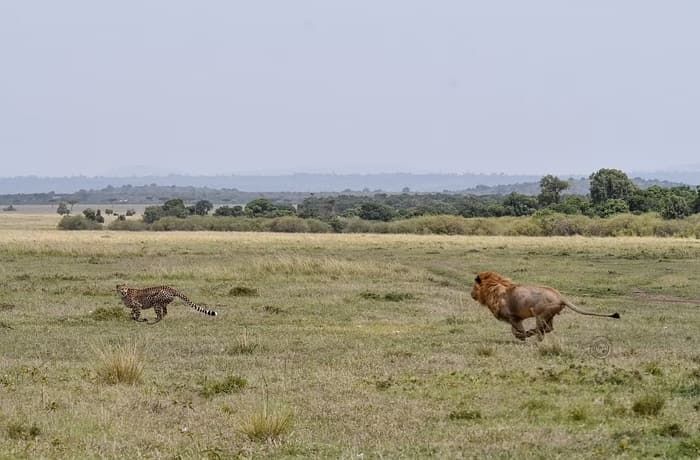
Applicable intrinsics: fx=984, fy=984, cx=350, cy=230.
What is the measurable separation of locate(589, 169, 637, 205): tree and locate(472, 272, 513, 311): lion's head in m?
79.1

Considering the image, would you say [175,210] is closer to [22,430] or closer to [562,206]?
[562,206]

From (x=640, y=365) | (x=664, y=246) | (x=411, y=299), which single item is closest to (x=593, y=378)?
(x=640, y=365)

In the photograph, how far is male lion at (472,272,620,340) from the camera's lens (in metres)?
14.2

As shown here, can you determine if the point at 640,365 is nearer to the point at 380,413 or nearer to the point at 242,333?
the point at 380,413

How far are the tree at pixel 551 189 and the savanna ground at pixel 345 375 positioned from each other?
71.9 metres

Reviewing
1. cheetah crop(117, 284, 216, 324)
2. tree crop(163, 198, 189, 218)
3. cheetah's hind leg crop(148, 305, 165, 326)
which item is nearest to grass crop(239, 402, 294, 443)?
cheetah crop(117, 284, 216, 324)

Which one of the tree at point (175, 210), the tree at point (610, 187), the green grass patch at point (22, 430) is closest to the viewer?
the green grass patch at point (22, 430)

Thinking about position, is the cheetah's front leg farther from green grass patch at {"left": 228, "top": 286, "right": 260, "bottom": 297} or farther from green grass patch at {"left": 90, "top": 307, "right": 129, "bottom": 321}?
green grass patch at {"left": 228, "top": 286, "right": 260, "bottom": 297}

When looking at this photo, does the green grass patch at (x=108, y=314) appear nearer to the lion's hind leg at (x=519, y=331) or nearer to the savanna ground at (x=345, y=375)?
the savanna ground at (x=345, y=375)

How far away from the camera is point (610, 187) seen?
304ft

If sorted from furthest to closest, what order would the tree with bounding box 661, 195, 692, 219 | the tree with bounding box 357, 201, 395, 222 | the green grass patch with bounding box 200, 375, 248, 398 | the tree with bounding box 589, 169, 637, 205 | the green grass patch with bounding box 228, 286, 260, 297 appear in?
the tree with bounding box 357, 201, 395, 222 → the tree with bounding box 589, 169, 637, 205 → the tree with bounding box 661, 195, 692, 219 → the green grass patch with bounding box 228, 286, 260, 297 → the green grass patch with bounding box 200, 375, 248, 398

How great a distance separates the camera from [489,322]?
18.5 meters

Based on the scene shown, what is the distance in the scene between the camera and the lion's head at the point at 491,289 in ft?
47.9

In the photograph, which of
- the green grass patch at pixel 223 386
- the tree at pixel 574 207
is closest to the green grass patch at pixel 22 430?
the green grass patch at pixel 223 386
